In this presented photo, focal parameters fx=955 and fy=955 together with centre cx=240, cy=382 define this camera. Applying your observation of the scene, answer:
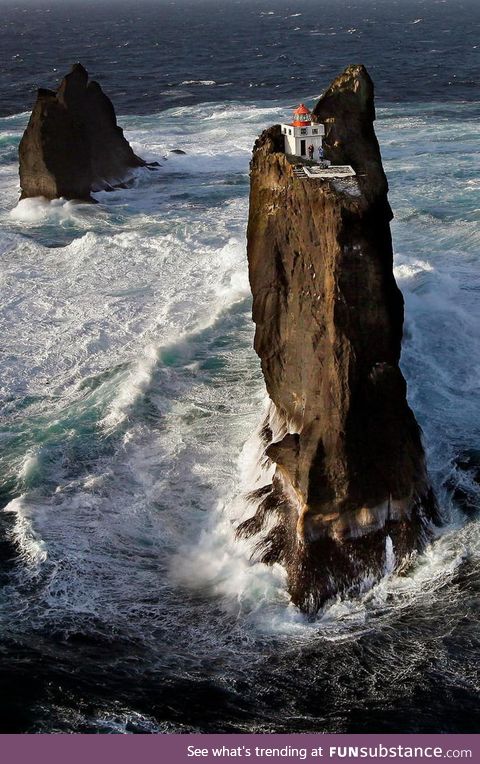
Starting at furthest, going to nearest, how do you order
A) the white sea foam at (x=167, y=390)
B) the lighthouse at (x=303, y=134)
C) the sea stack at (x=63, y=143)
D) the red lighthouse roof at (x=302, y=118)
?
the sea stack at (x=63, y=143) → the lighthouse at (x=303, y=134) → the red lighthouse roof at (x=302, y=118) → the white sea foam at (x=167, y=390)

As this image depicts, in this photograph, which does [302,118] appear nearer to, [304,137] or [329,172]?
[304,137]

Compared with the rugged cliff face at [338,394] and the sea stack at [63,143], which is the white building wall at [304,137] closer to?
the rugged cliff face at [338,394]

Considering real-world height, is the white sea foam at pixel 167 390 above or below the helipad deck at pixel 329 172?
below

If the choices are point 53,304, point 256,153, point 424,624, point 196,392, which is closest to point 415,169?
point 53,304

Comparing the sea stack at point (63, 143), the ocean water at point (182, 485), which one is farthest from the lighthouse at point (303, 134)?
the sea stack at point (63, 143)

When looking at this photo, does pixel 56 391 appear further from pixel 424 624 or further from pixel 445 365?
pixel 424 624

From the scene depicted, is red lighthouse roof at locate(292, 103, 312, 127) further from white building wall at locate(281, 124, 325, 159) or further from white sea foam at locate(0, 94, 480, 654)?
white sea foam at locate(0, 94, 480, 654)

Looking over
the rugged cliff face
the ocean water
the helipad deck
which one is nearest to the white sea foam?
the ocean water
